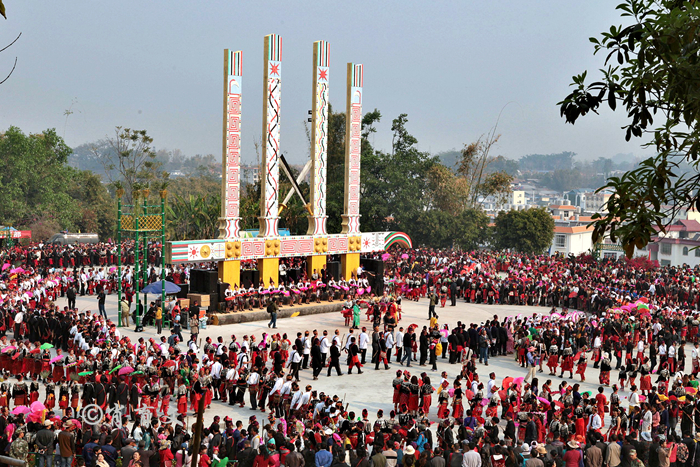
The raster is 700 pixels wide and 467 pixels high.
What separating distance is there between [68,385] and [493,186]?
47580 mm

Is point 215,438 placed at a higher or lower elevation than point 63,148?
lower

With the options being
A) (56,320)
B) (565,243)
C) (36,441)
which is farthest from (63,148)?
(36,441)

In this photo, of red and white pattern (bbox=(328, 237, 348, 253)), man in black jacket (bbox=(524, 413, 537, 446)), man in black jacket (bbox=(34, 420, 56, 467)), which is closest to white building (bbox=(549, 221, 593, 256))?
red and white pattern (bbox=(328, 237, 348, 253))

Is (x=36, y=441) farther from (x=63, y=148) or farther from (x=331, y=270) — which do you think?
(x=63, y=148)

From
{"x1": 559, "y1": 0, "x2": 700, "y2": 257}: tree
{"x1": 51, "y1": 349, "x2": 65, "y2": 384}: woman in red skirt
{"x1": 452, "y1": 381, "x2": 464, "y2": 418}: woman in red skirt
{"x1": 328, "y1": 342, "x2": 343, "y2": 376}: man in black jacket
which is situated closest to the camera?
{"x1": 559, "y1": 0, "x2": 700, "y2": 257}: tree

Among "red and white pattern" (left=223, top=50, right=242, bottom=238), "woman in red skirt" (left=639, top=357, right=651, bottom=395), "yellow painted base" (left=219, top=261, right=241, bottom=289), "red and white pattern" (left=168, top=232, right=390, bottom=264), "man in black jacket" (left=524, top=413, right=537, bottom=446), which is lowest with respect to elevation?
"man in black jacket" (left=524, top=413, right=537, bottom=446)

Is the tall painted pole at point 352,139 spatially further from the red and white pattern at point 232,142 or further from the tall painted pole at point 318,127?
the red and white pattern at point 232,142

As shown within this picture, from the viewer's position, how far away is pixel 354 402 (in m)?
18.1

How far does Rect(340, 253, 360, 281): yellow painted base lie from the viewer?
33875 mm

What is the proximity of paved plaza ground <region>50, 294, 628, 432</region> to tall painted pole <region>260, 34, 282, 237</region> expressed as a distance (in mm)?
4787

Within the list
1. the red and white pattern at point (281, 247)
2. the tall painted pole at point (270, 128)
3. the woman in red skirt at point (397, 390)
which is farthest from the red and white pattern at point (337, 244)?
the woman in red skirt at point (397, 390)

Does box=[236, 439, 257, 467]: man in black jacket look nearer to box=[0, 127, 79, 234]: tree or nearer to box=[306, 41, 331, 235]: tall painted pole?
box=[306, 41, 331, 235]: tall painted pole

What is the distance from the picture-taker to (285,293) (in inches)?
1176

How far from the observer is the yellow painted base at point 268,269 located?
1188 inches
